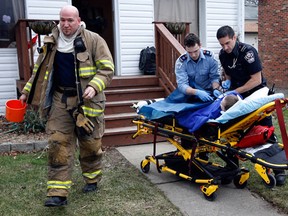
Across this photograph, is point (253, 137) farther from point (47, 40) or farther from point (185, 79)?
point (47, 40)

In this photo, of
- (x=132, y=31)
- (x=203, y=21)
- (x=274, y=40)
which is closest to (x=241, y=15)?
(x=203, y=21)

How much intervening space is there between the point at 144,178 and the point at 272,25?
14.4 m

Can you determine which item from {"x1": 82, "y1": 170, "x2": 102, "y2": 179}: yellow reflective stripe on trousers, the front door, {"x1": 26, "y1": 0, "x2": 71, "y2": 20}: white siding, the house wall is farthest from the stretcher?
the house wall

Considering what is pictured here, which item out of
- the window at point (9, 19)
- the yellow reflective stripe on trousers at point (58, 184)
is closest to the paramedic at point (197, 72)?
the yellow reflective stripe on trousers at point (58, 184)

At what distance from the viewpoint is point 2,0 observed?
308 inches

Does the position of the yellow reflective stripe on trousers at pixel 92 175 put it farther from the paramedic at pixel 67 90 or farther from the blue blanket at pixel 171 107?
the blue blanket at pixel 171 107

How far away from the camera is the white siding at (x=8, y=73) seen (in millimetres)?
7746

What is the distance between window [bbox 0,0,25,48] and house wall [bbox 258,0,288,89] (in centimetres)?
1222

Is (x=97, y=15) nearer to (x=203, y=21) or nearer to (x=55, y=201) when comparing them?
(x=203, y=21)

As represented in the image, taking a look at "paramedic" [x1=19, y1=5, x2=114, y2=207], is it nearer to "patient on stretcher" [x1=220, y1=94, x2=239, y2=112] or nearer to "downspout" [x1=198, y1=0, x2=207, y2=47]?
"patient on stretcher" [x1=220, y1=94, x2=239, y2=112]

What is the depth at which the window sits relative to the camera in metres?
7.82

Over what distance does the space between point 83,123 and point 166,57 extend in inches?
148

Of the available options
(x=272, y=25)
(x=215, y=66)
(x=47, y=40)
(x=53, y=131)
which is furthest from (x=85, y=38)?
(x=272, y=25)

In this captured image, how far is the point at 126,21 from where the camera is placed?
341 inches
